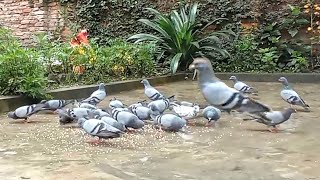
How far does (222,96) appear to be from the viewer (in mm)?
3854

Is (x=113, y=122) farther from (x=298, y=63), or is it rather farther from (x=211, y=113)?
(x=298, y=63)

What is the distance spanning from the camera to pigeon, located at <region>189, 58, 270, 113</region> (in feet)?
12.5

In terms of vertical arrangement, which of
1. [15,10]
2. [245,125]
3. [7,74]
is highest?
[15,10]

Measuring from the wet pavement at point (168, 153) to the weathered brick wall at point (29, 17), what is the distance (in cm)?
651

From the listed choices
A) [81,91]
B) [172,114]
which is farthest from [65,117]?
[81,91]

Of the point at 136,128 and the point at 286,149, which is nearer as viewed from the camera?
the point at 286,149

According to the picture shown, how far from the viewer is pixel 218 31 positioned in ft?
31.5

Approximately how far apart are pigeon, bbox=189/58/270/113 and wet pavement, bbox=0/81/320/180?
22 cm

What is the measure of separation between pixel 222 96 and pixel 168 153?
697mm

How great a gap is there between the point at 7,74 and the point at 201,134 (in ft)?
7.17

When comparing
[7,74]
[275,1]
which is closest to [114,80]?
[7,74]

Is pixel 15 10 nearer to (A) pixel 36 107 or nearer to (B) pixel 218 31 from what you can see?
(B) pixel 218 31

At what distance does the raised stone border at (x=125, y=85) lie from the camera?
204 inches

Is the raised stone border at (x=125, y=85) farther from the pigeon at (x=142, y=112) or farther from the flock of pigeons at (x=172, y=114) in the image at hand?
the pigeon at (x=142, y=112)
